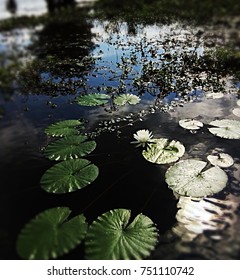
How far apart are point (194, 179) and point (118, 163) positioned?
0.83 meters

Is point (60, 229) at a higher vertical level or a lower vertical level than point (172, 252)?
higher

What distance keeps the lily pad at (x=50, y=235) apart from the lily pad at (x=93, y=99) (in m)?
2.16

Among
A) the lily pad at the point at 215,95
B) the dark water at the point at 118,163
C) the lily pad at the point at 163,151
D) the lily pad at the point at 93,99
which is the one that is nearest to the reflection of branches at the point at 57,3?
the dark water at the point at 118,163

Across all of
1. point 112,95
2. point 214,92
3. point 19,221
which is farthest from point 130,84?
point 19,221

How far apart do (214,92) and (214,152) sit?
1.81 metres

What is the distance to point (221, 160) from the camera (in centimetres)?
280

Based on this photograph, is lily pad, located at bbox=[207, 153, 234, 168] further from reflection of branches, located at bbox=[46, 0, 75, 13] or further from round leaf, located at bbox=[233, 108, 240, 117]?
reflection of branches, located at bbox=[46, 0, 75, 13]

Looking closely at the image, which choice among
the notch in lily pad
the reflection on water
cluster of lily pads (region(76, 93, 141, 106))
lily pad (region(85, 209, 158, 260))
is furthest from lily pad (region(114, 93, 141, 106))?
lily pad (region(85, 209, 158, 260))

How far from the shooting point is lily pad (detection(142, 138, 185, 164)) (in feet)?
9.36

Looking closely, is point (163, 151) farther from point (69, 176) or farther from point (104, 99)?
point (104, 99)

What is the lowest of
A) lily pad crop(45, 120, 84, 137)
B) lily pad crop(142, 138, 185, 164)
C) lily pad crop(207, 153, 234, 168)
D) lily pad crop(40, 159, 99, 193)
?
lily pad crop(207, 153, 234, 168)

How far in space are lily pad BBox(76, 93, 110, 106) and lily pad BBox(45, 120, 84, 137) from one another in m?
0.58

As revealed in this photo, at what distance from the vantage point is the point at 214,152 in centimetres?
301
